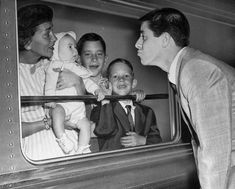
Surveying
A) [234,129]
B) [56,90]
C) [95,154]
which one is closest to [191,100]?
[234,129]

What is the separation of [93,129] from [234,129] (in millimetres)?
740

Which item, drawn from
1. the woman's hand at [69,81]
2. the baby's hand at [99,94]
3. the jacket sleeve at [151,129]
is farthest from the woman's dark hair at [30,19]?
the jacket sleeve at [151,129]

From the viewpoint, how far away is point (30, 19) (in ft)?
5.27

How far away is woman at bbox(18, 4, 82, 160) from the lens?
1541 millimetres

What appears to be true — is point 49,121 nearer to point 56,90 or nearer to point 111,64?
point 56,90

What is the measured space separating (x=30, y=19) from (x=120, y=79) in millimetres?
717

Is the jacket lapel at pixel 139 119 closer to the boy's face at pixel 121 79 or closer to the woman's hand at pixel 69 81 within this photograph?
the boy's face at pixel 121 79

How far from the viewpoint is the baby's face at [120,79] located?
2.08 metres

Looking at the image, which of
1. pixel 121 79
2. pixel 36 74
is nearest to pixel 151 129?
pixel 121 79

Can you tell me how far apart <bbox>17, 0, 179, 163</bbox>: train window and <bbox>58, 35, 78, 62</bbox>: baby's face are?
0.17 feet

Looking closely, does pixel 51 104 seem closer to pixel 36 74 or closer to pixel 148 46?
pixel 36 74

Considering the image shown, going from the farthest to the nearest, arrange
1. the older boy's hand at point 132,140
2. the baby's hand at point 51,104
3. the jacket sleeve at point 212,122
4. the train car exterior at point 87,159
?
the older boy's hand at point 132,140
the baby's hand at point 51,104
the jacket sleeve at point 212,122
the train car exterior at point 87,159

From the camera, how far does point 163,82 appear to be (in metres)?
2.30

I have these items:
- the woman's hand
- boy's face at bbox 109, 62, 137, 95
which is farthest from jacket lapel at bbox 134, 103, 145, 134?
the woman's hand
